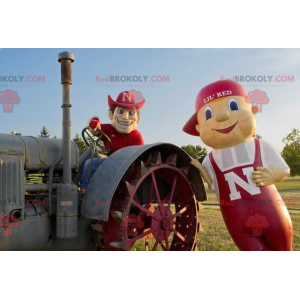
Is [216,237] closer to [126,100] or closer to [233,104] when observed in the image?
[233,104]

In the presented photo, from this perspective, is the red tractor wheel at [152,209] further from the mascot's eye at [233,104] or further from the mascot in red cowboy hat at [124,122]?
the mascot's eye at [233,104]

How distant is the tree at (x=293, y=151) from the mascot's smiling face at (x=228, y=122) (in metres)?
0.76

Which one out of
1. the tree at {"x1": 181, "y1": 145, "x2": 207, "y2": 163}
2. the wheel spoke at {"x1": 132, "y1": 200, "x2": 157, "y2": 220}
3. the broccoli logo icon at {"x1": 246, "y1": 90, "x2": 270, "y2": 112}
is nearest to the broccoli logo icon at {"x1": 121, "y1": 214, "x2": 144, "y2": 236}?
the wheel spoke at {"x1": 132, "y1": 200, "x2": 157, "y2": 220}

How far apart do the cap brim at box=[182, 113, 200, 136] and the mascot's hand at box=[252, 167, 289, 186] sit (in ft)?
3.00

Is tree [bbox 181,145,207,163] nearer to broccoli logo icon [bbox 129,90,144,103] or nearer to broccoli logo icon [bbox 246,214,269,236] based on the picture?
broccoli logo icon [bbox 129,90,144,103]

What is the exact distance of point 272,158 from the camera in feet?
11.7

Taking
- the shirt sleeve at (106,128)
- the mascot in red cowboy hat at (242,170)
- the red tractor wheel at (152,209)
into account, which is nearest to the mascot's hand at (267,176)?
the mascot in red cowboy hat at (242,170)

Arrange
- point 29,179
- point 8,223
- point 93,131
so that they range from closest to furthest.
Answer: point 8,223, point 29,179, point 93,131

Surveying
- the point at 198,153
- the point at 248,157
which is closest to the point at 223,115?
the point at 248,157

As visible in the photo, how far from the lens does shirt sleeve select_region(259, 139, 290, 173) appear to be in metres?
3.53

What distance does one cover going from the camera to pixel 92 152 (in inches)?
127

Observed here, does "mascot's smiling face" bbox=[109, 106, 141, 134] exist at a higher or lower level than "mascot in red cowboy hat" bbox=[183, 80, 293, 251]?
higher

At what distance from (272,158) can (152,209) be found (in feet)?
4.73

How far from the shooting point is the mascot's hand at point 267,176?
3.46m
